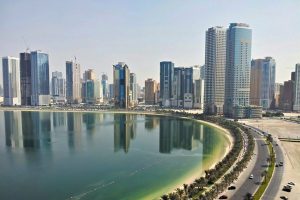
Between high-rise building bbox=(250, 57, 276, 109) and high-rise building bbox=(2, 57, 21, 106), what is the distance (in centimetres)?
11552

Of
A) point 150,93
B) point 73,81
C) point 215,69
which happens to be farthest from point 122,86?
point 73,81

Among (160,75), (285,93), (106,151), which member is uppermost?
(160,75)

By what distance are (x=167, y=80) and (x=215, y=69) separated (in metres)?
37.7

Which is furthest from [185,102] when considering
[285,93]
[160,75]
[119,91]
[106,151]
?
[106,151]

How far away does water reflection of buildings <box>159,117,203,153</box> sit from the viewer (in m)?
49.2

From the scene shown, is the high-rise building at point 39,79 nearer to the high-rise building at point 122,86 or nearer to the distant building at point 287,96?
the high-rise building at point 122,86

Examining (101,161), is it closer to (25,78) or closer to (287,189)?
(287,189)

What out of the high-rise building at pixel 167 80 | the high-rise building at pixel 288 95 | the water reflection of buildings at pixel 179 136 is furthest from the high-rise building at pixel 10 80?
the high-rise building at pixel 288 95

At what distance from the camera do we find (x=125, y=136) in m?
58.9

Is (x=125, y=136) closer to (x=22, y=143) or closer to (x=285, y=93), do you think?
(x=22, y=143)

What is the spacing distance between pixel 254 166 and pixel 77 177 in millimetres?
20134

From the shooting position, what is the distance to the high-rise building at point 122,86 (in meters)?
109

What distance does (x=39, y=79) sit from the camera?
13600 centimetres

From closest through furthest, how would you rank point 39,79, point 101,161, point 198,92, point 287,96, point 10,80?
point 101,161, point 287,96, point 198,92, point 39,79, point 10,80
